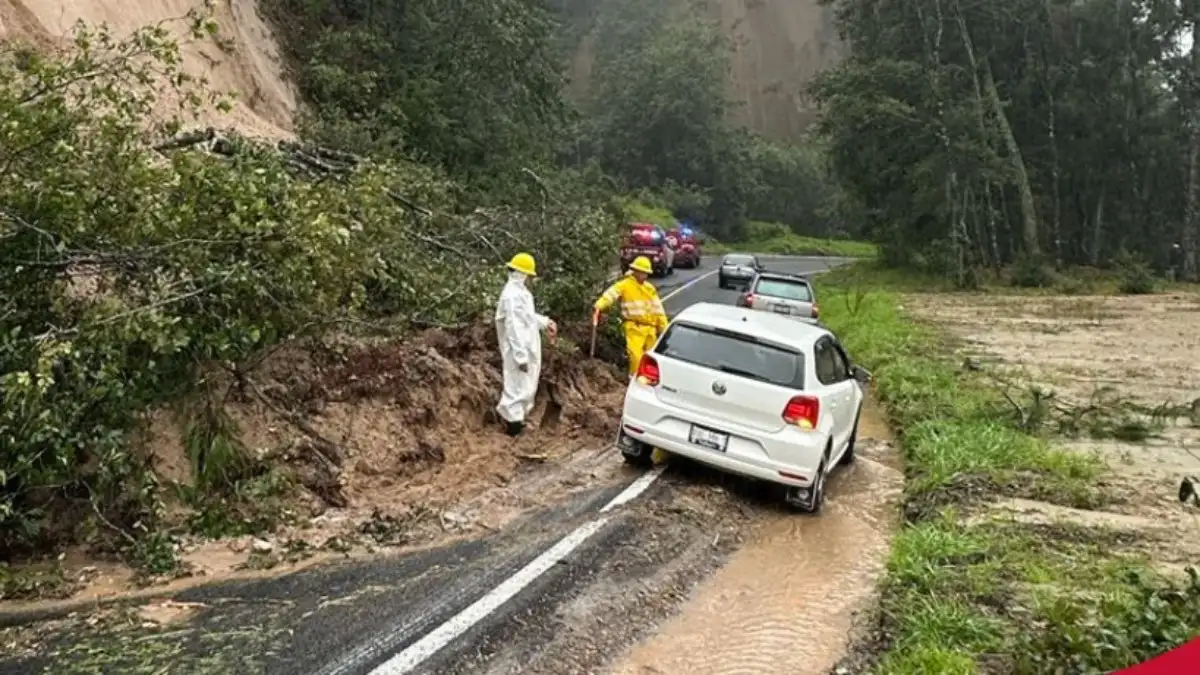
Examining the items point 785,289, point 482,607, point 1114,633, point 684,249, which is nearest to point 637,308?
point 482,607

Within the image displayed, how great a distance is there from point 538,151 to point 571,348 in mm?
15237

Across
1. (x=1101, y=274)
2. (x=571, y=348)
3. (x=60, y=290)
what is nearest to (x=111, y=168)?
(x=60, y=290)

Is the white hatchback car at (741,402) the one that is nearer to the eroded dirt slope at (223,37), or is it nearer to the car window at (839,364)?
the car window at (839,364)

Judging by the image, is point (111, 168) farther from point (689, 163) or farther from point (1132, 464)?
point (689, 163)

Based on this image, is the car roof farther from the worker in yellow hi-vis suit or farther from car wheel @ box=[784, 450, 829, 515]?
the worker in yellow hi-vis suit

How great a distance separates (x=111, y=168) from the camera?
24.3 feet

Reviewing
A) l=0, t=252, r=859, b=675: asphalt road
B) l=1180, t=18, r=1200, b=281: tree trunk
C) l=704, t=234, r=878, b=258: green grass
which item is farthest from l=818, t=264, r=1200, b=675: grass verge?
l=704, t=234, r=878, b=258: green grass

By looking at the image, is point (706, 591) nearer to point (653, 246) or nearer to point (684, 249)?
point (653, 246)

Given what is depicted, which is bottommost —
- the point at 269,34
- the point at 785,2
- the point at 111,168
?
the point at 111,168

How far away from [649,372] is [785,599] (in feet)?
8.69

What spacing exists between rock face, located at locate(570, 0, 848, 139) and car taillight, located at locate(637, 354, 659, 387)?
94556 mm

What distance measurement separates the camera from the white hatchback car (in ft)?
27.2

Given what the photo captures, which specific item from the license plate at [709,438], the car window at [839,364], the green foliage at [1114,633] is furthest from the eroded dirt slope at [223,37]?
the green foliage at [1114,633]

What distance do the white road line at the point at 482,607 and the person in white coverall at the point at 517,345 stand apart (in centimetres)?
276
